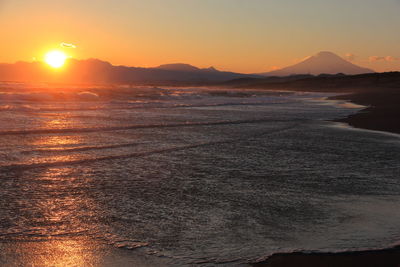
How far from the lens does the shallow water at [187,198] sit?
3906mm

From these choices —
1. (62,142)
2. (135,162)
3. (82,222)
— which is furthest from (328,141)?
(82,222)

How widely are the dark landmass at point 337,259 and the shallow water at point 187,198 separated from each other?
0.13 metres

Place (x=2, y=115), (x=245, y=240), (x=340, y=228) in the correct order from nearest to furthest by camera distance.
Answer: (x=245, y=240) → (x=340, y=228) → (x=2, y=115)

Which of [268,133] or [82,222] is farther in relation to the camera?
[268,133]

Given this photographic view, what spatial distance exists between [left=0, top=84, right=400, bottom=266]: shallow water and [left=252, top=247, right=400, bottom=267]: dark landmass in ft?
0.44

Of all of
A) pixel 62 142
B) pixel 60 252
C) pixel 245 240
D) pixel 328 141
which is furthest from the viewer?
pixel 328 141

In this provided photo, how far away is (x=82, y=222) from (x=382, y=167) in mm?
5108

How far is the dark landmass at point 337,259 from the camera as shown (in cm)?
357

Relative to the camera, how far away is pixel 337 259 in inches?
144

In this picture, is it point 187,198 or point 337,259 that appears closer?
point 337,259

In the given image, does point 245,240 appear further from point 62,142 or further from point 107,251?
point 62,142

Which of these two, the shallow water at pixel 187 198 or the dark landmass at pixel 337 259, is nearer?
the dark landmass at pixel 337 259

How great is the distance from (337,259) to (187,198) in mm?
2226

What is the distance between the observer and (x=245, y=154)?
28.3 ft
